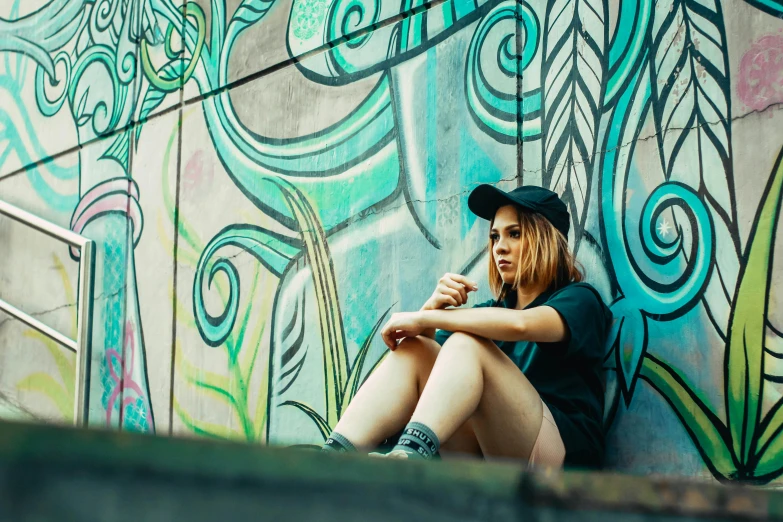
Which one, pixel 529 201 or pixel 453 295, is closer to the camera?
pixel 453 295

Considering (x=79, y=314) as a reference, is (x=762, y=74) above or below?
above

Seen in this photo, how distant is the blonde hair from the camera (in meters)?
3.02

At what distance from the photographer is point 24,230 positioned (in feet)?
19.2

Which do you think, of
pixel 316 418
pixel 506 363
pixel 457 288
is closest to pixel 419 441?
pixel 506 363

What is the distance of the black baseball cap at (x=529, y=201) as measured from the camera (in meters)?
3.05

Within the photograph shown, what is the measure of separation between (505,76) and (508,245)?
2.60 ft

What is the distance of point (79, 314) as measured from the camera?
17.4ft

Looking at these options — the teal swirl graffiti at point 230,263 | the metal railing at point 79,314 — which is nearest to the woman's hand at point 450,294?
the teal swirl graffiti at point 230,263

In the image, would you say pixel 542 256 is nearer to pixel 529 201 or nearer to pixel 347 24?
pixel 529 201

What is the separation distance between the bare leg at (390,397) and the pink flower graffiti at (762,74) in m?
1.18

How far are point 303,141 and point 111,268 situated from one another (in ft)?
5.21

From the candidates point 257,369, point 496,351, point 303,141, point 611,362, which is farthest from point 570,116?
point 257,369

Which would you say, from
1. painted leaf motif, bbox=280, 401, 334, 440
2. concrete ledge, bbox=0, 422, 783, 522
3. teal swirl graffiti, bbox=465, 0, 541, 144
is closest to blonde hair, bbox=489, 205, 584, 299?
teal swirl graffiti, bbox=465, 0, 541, 144

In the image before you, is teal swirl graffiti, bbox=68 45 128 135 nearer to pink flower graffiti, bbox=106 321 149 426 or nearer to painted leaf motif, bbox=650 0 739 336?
pink flower graffiti, bbox=106 321 149 426
